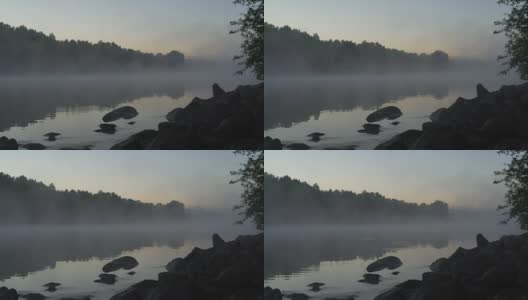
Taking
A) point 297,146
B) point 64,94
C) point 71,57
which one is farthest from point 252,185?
point 71,57

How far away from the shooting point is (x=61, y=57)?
7930 mm

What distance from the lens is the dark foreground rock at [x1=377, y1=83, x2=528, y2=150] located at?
7.79 metres

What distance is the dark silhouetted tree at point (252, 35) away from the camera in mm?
7859

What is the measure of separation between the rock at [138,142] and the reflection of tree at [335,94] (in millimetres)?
1114

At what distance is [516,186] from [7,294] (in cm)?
484

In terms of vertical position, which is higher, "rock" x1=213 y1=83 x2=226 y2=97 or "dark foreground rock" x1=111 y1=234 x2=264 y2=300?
"rock" x1=213 y1=83 x2=226 y2=97

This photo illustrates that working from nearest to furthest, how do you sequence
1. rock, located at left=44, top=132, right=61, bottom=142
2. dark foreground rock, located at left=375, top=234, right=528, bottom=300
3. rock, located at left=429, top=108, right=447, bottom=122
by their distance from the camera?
dark foreground rock, located at left=375, top=234, right=528, bottom=300 < rock, located at left=44, top=132, right=61, bottom=142 < rock, located at left=429, top=108, right=447, bottom=122

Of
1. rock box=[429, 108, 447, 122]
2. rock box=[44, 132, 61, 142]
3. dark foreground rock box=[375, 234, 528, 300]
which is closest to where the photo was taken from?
dark foreground rock box=[375, 234, 528, 300]

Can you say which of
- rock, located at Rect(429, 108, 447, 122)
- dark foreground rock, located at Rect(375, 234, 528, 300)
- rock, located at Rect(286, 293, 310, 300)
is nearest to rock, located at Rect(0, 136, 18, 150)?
rock, located at Rect(286, 293, 310, 300)

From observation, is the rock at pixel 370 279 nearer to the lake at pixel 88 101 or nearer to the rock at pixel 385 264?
the rock at pixel 385 264

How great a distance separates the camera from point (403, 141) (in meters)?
7.90

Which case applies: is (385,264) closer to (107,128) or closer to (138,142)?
(138,142)

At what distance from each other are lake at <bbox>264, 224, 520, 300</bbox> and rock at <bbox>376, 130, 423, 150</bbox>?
0.75 m

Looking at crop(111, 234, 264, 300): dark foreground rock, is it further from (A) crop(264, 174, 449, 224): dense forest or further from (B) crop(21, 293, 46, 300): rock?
(B) crop(21, 293, 46, 300): rock
